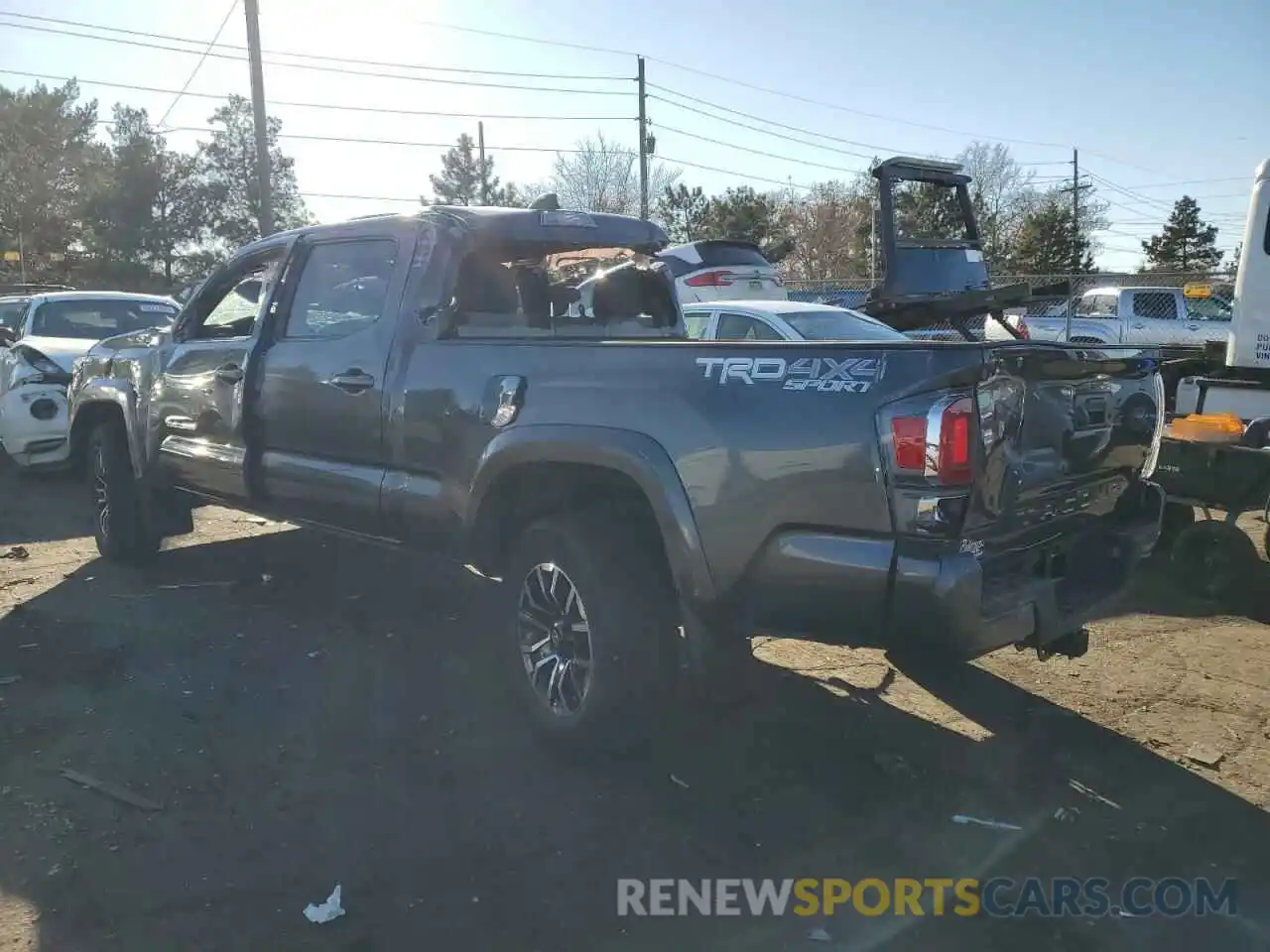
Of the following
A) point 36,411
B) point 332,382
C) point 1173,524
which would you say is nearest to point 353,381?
point 332,382

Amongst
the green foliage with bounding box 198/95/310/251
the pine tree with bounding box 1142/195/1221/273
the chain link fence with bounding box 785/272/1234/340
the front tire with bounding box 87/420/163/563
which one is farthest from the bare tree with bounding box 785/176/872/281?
the front tire with bounding box 87/420/163/563

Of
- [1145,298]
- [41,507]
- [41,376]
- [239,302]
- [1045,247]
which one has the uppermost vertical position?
[1045,247]

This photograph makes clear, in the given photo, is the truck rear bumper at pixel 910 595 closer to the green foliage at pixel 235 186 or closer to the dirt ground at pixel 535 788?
the dirt ground at pixel 535 788

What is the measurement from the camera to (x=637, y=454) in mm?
3354

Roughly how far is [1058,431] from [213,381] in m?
4.11

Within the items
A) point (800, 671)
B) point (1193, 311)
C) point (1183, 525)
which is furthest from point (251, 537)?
point (1193, 311)

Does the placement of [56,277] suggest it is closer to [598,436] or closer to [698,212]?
[698,212]

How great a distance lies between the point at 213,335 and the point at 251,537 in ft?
7.83

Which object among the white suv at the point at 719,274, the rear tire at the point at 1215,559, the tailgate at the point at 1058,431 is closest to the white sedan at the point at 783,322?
the white suv at the point at 719,274

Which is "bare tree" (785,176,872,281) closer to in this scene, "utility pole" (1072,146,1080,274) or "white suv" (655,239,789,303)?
"utility pole" (1072,146,1080,274)

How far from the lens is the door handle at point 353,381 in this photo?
4.39m

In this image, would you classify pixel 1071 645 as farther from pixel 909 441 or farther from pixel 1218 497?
pixel 1218 497

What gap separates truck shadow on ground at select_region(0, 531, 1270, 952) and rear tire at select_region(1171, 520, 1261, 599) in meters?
2.09

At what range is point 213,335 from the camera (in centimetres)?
567
